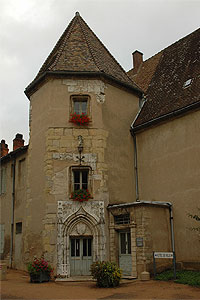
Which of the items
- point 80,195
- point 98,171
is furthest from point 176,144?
point 80,195

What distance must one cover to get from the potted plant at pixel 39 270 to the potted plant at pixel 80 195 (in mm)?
2449

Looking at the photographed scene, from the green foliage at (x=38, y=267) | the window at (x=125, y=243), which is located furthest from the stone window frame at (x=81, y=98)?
the green foliage at (x=38, y=267)

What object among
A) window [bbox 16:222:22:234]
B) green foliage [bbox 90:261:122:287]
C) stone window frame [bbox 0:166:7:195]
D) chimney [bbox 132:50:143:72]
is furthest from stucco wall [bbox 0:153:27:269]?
chimney [bbox 132:50:143:72]

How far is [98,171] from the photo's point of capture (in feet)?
41.6

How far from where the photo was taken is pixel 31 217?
42.8 ft

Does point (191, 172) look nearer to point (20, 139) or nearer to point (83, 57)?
point (83, 57)

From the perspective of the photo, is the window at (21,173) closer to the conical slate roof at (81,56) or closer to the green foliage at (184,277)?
the conical slate roof at (81,56)

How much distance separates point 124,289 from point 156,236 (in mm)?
2718

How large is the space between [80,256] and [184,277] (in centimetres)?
371

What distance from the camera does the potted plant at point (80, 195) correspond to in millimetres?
12068

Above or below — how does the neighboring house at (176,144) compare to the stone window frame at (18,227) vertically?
above

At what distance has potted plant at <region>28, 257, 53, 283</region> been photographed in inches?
420

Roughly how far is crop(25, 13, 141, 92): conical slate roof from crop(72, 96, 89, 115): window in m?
1.09

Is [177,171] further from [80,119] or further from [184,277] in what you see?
[80,119]
